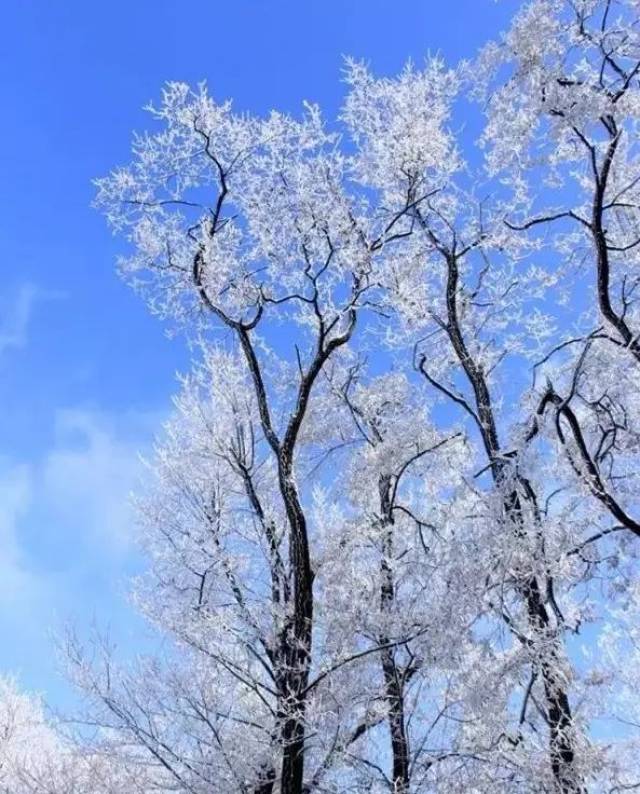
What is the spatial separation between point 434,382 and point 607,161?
4699 mm

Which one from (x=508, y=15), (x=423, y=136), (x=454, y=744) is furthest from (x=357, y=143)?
(x=454, y=744)

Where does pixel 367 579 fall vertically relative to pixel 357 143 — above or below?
below

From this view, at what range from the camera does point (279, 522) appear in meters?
8.90

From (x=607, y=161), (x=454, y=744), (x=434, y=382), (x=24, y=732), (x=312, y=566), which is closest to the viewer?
(x=607, y=161)

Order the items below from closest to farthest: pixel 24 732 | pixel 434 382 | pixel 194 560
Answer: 1. pixel 194 560
2. pixel 434 382
3. pixel 24 732

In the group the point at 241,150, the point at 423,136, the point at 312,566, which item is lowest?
the point at 312,566

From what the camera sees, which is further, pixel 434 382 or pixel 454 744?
pixel 434 382

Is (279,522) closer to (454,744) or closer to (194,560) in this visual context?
(194,560)

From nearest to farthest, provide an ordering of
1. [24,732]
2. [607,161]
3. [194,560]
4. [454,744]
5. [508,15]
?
[607,161] → [508,15] → [454,744] → [194,560] → [24,732]

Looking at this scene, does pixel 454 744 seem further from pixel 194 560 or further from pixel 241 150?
pixel 241 150

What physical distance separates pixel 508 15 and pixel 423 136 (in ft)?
8.77

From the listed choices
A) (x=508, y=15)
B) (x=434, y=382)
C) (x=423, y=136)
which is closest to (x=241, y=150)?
(x=423, y=136)

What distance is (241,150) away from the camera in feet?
27.6

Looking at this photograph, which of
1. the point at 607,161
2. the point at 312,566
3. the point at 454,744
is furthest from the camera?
the point at 312,566
